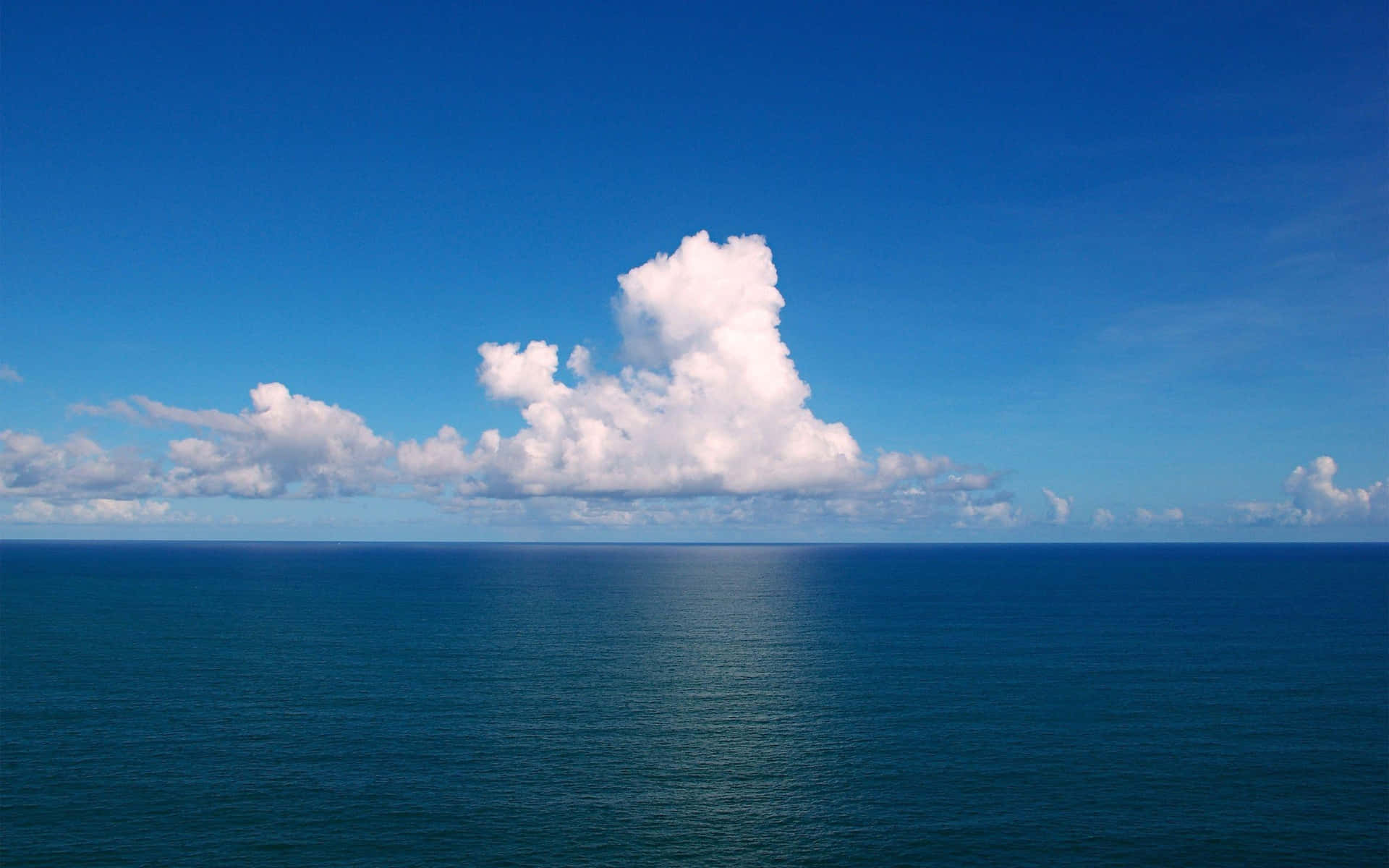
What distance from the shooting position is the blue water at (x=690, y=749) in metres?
53.7

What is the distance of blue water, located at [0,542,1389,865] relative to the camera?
5372 centimetres

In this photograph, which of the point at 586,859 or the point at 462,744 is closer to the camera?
the point at 586,859

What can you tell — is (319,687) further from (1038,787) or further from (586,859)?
(1038,787)

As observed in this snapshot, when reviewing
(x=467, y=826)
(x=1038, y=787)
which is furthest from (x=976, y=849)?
(x=467, y=826)

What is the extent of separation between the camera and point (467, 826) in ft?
184

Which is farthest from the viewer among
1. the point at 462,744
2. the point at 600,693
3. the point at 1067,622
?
the point at 1067,622

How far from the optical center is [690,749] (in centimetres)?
7100

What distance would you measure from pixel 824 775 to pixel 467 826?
92.8ft

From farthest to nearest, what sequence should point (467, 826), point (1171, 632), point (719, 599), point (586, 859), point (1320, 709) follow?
1. point (719, 599)
2. point (1171, 632)
3. point (1320, 709)
4. point (467, 826)
5. point (586, 859)

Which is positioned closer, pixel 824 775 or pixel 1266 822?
pixel 1266 822

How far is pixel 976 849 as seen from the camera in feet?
173

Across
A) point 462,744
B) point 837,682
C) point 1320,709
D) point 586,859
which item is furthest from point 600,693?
point 1320,709

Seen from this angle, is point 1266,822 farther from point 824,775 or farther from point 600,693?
point 600,693

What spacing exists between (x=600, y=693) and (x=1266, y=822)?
6061cm
